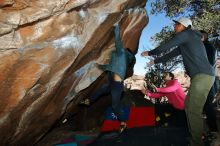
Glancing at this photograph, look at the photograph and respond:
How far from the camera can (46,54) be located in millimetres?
6215

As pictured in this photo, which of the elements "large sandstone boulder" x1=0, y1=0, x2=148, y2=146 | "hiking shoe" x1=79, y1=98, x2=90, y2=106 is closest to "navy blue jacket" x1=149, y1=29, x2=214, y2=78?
"large sandstone boulder" x1=0, y1=0, x2=148, y2=146

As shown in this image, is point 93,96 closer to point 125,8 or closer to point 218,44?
point 125,8

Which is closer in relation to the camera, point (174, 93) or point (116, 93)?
point (116, 93)

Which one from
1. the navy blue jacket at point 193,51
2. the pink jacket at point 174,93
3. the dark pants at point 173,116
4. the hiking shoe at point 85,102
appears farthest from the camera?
the hiking shoe at point 85,102

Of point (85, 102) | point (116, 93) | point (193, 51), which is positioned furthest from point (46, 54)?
point (85, 102)

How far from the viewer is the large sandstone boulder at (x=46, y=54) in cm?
575

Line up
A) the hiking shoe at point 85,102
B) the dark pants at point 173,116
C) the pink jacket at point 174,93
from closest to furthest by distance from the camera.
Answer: the pink jacket at point 174,93 < the dark pants at point 173,116 < the hiking shoe at point 85,102

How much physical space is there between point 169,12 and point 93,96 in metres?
5.65

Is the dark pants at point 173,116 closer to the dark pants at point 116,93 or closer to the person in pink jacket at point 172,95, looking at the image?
the person in pink jacket at point 172,95

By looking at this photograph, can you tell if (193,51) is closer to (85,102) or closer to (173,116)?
(173,116)

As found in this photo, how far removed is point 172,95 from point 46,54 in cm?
341

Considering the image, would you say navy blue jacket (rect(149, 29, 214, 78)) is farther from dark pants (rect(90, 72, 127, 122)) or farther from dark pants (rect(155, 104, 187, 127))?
dark pants (rect(155, 104, 187, 127))

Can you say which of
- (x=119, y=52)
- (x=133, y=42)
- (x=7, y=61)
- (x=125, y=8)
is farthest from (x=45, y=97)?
(x=133, y=42)

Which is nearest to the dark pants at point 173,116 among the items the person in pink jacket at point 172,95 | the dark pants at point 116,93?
the person in pink jacket at point 172,95
